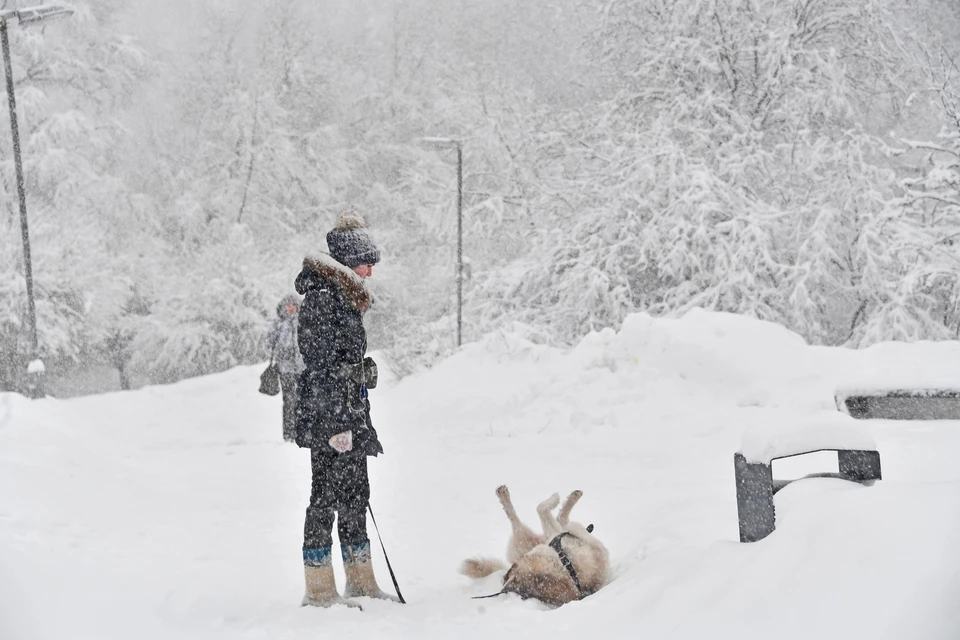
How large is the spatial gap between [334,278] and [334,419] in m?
0.66

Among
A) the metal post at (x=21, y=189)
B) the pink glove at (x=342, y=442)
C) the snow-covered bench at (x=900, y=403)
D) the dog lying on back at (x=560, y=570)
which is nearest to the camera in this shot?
the dog lying on back at (x=560, y=570)

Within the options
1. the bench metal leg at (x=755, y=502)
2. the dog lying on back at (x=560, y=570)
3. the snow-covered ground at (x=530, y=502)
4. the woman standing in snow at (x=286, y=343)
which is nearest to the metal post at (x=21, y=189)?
the snow-covered ground at (x=530, y=502)

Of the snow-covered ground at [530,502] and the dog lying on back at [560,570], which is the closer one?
the snow-covered ground at [530,502]

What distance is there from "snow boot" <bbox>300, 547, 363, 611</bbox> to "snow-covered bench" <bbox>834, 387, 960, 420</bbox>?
3.98 m

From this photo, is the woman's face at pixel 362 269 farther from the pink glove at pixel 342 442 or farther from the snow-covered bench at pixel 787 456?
the snow-covered bench at pixel 787 456

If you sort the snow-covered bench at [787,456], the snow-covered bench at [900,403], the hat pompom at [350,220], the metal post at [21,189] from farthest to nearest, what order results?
the metal post at [21,189]
the snow-covered bench at [900,403]
the hat pompom at [350,220]
the snow-covered bench at [787,456]

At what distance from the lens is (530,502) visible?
6.18 metres

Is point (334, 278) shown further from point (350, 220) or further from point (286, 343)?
point (286, 343)

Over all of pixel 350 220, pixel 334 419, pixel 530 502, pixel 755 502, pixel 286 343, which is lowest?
pixel 530 502

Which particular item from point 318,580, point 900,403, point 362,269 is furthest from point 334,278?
point 900,403

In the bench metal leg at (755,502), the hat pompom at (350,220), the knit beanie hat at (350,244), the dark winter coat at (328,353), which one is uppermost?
the hat pompom at (350,220)

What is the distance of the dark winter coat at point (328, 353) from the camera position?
380 cm

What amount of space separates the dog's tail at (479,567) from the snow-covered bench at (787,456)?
4.54 ft

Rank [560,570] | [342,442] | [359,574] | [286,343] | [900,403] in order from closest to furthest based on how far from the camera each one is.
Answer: [560,570], [342,442], [359,574], [900,403], [286,343]
